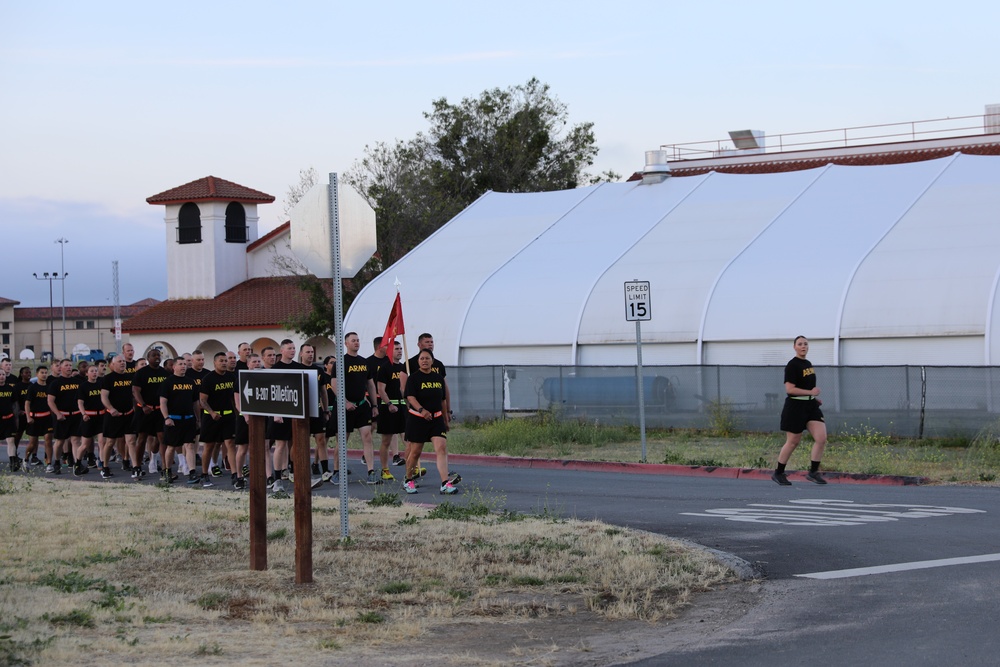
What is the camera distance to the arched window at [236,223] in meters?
56.3

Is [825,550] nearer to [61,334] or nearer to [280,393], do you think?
[280,393]

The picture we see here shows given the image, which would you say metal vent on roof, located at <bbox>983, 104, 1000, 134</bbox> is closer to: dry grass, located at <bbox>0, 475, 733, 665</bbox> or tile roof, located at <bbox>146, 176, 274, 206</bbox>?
tile roof, located at <bbox>146, 176, 274, 206</bbox>

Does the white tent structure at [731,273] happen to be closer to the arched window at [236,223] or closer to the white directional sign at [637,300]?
the white directional sign at [637,300]

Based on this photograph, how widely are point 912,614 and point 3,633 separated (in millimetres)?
5432

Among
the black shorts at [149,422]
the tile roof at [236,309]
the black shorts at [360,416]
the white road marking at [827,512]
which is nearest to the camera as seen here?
the white road marking at [827,512]

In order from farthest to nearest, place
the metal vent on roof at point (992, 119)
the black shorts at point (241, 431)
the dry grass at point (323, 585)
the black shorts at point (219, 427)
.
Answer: the metal vent on roof at point (992, 119), the black shorts at point (219, 427), the black shorts at point (241, 431), the dry grass at point (323, 585)

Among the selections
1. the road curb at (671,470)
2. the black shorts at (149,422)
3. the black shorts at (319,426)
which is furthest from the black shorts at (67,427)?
the road curb at (671,470)

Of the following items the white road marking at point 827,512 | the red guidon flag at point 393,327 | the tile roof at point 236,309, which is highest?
the tile roof at point 236,309

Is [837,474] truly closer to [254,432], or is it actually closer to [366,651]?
[254,432]

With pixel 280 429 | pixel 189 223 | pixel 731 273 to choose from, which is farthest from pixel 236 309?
pixel 280 429

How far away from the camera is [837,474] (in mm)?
17625

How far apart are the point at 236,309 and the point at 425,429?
40.8 m

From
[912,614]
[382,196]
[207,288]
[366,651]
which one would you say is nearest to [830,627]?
[912,614]

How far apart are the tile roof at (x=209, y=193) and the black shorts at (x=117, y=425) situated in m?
35.3
